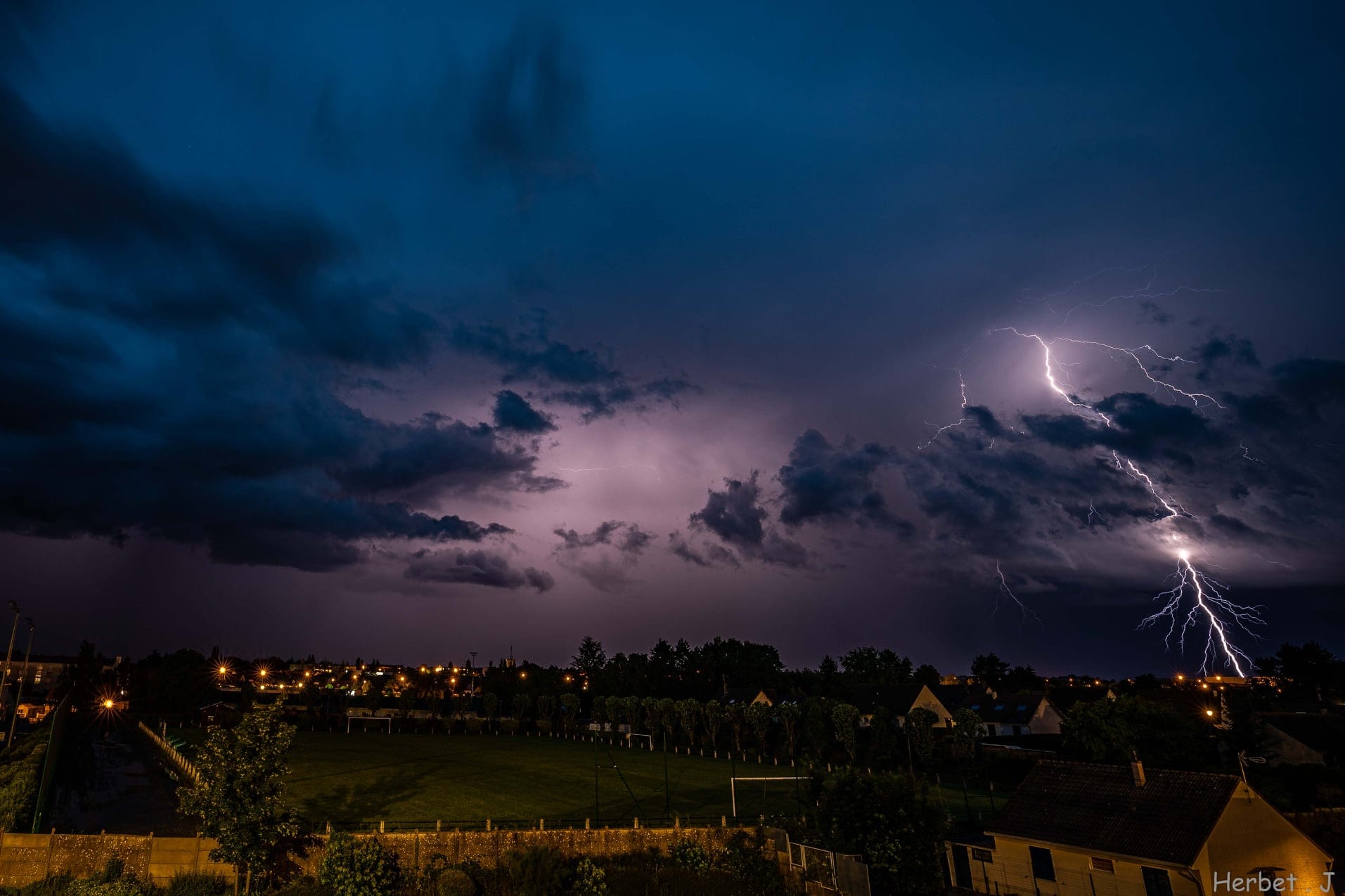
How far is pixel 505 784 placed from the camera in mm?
59500

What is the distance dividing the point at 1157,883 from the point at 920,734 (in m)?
41.8

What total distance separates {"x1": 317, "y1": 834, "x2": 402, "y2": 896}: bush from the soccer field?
5041 mm

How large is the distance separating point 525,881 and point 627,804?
924 inches

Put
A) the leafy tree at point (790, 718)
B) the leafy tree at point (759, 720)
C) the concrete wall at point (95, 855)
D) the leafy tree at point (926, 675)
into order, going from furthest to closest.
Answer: the leafy tree at point (926, 675)
the leafy tree at point (759, 720)
the leafy tree at point (790, 718)
the concrete wall at point (95, 855)

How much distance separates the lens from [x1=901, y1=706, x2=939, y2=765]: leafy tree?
68.3 meters

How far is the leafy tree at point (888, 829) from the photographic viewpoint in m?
32.3

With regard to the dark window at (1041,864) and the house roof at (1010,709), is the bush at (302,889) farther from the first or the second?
the house roof at (1010,709)

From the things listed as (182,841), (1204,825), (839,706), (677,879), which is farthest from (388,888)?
(839,706)

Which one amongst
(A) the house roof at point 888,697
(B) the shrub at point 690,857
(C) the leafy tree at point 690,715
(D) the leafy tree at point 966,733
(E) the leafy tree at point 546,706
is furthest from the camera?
(E) the leafy tree at point 546,706

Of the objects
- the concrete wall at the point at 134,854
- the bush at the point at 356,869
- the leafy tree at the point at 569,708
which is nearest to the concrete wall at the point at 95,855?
the concrete wall at the point at 134,854

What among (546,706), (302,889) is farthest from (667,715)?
(302,889)

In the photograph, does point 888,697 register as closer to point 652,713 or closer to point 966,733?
point 652,713

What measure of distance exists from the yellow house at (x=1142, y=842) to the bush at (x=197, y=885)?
3335cm

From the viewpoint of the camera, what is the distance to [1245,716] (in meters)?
56.3
